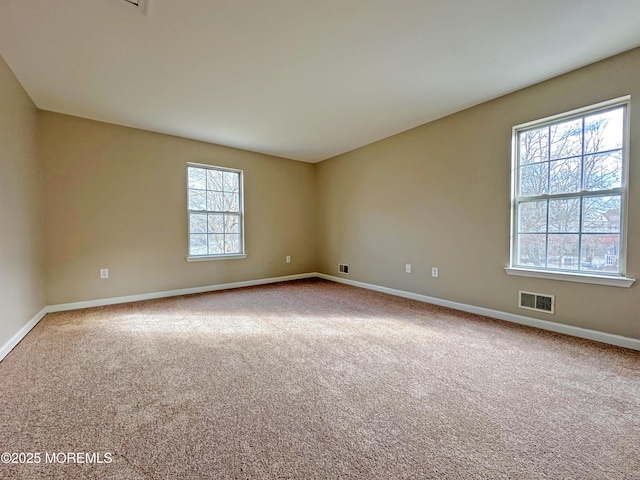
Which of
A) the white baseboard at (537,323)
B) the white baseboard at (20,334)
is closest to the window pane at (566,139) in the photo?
the white baseboard at (537,323)

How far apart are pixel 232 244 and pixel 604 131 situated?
15.6ft

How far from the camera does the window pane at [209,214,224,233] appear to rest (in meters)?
4.52

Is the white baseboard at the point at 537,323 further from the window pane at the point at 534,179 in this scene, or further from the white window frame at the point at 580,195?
the window pane at the point at 534,179

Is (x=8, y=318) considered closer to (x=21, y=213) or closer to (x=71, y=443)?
(x=21, y=213)

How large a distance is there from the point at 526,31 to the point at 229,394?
10.5ft

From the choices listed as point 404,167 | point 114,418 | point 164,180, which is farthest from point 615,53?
point 164,180

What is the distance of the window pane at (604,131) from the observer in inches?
93.1

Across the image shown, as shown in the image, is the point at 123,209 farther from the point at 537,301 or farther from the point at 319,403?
the point at 537,301

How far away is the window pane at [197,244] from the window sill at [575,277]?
4135 millimetres

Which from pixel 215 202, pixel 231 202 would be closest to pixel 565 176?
pixel 231 202

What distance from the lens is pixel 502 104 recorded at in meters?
3.00

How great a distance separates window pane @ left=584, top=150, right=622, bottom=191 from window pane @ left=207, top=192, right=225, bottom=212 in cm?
456

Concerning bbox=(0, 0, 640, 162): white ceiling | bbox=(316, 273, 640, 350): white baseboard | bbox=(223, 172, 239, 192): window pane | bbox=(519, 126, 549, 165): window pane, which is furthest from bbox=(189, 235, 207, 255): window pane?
bbox=(519, 126, 549, 165): window pane

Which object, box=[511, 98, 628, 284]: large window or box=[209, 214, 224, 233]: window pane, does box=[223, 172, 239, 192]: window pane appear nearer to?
box=[209, 214, 224, 233]: window pane
